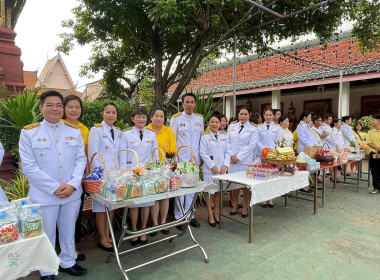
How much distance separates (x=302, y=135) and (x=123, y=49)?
5831 millimetres

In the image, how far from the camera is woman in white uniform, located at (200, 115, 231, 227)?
154 inches

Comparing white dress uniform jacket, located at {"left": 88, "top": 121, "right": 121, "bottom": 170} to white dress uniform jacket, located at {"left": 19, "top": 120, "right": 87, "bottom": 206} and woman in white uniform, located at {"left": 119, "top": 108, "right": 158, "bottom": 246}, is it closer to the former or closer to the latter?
woman in white uniform, located at {"left": 119, "top": 108, "right": 158, "bottom": 246}

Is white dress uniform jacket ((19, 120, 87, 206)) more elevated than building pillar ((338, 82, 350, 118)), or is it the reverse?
building pillar ((338, 82, 350, 118))

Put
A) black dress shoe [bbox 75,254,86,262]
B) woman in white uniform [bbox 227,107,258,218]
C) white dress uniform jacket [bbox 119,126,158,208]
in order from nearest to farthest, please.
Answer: black dress shoe [bbox 75,254,86,262] < white dress uniform jacket [bbox 119,126,158,208] < woman in white uniform [bbox 227,107,258,218]

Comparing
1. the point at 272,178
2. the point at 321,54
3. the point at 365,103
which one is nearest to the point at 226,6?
the point at 272,178

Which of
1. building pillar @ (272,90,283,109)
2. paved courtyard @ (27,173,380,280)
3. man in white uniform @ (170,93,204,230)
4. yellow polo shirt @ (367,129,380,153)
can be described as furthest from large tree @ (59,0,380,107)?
building pillar @ (272,90,283,109)

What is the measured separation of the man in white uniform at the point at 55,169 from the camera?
238 centimetres

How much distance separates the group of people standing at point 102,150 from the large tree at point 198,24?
205 cm

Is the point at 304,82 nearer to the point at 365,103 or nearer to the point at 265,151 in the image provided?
the point at 365,103

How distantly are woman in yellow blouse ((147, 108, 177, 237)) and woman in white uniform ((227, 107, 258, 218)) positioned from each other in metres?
1.04

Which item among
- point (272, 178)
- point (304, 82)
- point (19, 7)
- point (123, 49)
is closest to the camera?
point (272, 178)

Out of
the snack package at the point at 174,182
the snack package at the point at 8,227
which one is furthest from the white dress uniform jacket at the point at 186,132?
the snack package at the point at 8,227

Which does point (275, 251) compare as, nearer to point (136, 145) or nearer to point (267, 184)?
point (267, 184)

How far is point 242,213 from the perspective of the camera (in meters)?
4.29
